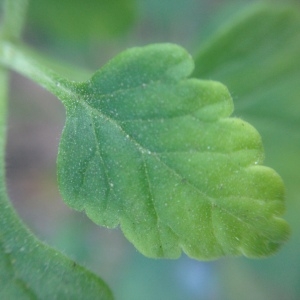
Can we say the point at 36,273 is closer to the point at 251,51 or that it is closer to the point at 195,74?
the point at 195,74

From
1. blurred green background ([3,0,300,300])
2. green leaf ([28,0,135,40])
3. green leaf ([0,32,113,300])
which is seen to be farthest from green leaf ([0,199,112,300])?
green leaf ([28,0,135,40])

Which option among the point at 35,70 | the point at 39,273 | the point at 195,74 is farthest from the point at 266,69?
the point at 39,273

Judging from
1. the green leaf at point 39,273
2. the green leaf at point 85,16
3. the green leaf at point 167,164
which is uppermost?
the green leaf at point 85,16

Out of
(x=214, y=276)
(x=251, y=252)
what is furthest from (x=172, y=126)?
(x=214, y=276)

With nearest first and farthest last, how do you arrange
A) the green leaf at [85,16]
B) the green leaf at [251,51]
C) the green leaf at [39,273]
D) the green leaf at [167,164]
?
the green leaf at [167,164]
the green leaf at [39,273]
the green leaf at [251,51]
the green leaf at [85,16]

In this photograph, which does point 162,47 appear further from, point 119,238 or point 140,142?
point 119,238

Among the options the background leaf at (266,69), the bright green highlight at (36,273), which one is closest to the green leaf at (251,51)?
the background leaf at (266,69)

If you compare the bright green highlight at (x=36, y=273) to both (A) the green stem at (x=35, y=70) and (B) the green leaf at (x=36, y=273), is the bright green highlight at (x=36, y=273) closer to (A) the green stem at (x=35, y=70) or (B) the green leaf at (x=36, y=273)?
(B) the green leaf at (x=36, y=273)

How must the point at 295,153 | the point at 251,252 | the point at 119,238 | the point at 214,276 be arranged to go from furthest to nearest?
the point at 119,238 < the point at 214,276 < the point at 295,153 < the point at 251,252
